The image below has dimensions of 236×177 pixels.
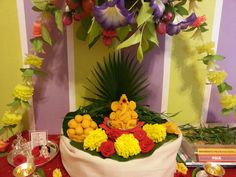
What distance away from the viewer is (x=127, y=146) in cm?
77

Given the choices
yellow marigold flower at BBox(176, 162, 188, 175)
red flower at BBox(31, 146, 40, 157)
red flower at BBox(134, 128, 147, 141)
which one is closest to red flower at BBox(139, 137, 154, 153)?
red flower at BBox(134, 128, 147, 141)

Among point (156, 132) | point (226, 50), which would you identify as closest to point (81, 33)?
point (156, 132)

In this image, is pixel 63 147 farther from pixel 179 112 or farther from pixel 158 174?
pixel 179 112

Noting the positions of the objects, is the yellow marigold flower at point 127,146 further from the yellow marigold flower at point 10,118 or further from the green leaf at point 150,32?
the yellow marigold flower at point 10,118

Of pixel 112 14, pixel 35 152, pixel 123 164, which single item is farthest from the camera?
pixel 35 152

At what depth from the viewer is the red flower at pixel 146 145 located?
78cm

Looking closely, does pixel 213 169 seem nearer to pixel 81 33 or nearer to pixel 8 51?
pixel 81 33

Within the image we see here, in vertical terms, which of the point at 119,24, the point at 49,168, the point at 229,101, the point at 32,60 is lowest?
the point at 49,168

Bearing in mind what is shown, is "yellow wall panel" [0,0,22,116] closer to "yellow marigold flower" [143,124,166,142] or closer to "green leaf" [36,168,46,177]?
"green leaf" [36,168,46,177]

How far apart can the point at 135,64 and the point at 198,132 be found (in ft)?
1.15

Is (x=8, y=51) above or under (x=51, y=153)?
above

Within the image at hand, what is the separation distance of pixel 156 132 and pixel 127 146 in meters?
0.11

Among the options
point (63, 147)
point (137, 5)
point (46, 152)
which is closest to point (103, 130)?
point (63, 147)

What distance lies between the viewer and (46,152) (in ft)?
3.19
